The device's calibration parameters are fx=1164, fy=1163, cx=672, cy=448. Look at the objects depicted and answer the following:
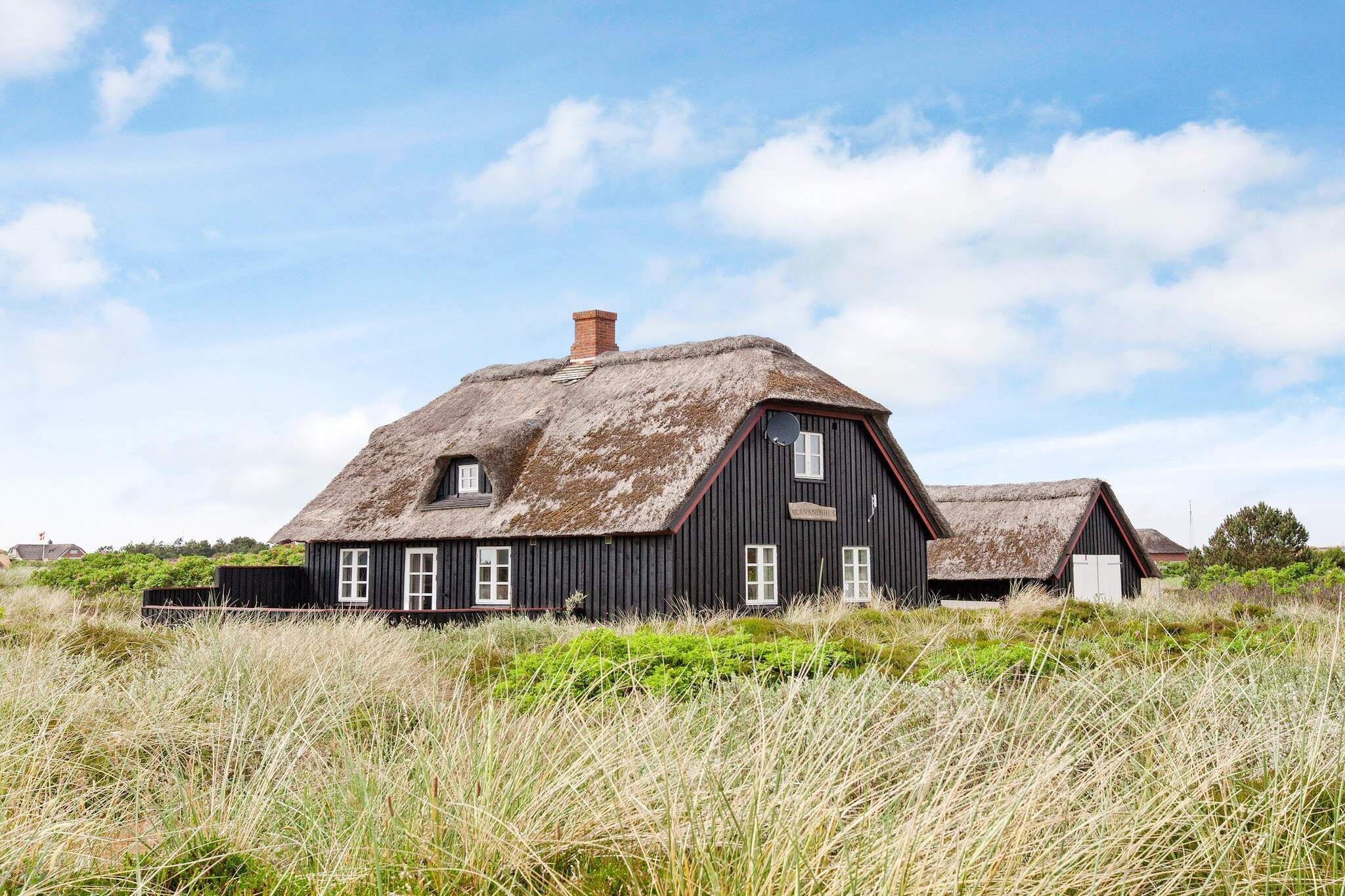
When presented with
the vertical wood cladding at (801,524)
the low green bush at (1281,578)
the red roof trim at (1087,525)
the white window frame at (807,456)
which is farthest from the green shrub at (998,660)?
the red roof trim at (1087,525)

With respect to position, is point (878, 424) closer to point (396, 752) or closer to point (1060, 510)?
point (1060, 510)

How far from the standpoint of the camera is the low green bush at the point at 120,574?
29.7 metres

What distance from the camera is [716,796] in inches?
164

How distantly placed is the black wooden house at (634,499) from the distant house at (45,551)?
186 feet

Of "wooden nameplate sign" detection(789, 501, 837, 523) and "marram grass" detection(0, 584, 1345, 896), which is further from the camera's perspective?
"wooden nameplate sign" detection(789, 501, 837, 523)

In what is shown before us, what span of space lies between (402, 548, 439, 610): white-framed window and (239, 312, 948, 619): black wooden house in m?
0.03

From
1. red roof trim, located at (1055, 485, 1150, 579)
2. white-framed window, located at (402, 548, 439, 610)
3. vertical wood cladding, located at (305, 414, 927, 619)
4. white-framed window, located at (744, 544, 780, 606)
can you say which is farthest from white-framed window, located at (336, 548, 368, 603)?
red roof trim, located at (1055, 485, 1150, 579)

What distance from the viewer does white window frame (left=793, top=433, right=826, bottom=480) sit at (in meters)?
21.0

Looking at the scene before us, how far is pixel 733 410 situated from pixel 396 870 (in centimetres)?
1577

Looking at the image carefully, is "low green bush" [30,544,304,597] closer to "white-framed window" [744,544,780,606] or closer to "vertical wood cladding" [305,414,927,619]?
"vertical wood cladding" [305,414,927,619]

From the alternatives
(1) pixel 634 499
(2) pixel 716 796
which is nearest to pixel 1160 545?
(1) pixel 634 499

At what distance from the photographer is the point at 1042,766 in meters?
4.36

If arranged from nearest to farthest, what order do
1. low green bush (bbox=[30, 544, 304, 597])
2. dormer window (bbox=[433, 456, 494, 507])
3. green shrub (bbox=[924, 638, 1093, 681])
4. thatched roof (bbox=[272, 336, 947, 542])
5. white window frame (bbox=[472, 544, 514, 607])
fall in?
green shrub (bbox=[924, 638, 1093, 681])
thatched roof (bbox=[272, 336, 947, 542])
white window frame (bbox=[472, 544, 514, 607])
dormer window (bbox=[433, 456, 494, 507])
low green bush (bbox=[30, 544, 304, 597])

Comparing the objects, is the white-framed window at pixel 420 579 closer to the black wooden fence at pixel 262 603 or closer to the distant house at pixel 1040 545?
the black wooden fence at pixel 262 603
